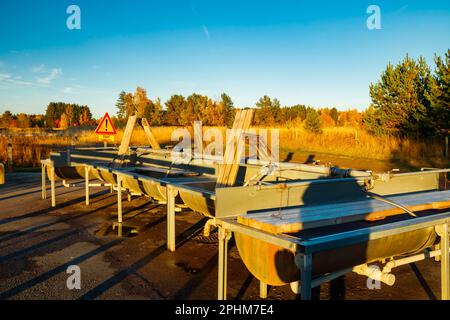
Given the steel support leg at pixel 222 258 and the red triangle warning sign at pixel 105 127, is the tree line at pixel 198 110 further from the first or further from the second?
the steel support leg at pixel 222 258

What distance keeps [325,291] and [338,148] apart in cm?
2022

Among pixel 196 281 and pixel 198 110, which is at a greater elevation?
pixel 198 110

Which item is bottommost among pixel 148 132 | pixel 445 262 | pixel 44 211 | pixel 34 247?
pixel 34 247

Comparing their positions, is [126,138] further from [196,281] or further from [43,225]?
[196,281]

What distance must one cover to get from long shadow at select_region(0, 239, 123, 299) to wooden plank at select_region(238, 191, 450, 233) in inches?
121

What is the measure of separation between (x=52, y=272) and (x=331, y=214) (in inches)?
156

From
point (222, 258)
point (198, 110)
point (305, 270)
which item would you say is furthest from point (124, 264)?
point (198, 110)

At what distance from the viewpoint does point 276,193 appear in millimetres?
4172

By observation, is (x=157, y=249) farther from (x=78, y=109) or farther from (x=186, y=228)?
(x=78, y=109)

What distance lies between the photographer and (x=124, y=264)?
19.8 ft

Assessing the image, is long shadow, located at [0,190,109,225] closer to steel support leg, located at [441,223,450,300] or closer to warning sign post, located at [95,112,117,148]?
warning sign post, located at [95,112,117,148]

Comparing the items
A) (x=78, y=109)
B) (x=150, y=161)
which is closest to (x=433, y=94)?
(x=150, y=161)

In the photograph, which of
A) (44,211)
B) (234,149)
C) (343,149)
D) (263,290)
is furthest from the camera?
(343,149)

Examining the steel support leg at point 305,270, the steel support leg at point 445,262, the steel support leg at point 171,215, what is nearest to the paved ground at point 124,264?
the steel support leg at point 171,215
